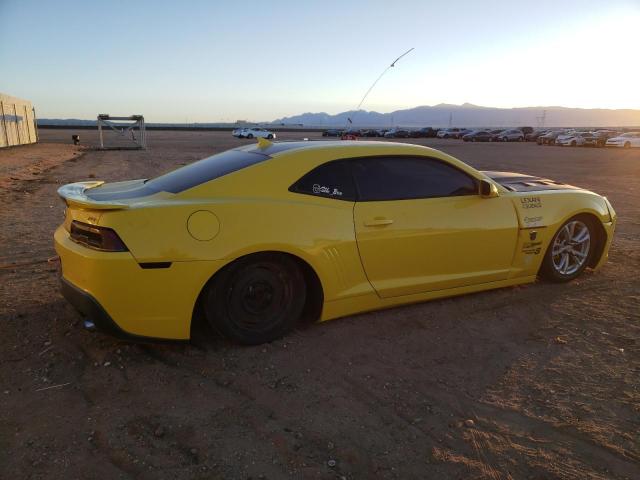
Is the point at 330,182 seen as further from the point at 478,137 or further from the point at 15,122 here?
the point at 478,137

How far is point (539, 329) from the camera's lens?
376 cm

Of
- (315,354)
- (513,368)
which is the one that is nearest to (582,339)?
(513,368)

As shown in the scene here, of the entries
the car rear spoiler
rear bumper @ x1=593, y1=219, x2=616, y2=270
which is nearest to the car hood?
rear bumper @ x1=593, y1=219, x2=616, y2=270

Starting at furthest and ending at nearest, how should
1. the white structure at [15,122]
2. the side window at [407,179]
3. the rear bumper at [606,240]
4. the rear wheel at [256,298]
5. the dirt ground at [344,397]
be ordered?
the white structure at [15,122]
the rear bumper at [606,240]
the side window at [407,179]
the rear wheel at [256,298]
the dirt ground at [344,397]

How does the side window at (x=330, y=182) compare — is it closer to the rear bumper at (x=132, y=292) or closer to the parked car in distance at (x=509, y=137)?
the rear bumper at (x=132, y=292)

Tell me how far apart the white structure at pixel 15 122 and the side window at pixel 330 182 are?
28.1 metres

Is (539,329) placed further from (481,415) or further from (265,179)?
(265,179)

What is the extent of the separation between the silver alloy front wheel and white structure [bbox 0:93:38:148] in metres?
28.8

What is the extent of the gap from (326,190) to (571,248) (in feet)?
9.00

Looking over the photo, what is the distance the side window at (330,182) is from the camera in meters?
3.47

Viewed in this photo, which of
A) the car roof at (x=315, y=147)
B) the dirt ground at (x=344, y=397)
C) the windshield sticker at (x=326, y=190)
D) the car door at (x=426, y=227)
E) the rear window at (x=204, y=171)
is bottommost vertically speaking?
the dirt ground at (x=344, y=397)

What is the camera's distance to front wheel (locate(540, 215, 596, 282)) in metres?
4.61

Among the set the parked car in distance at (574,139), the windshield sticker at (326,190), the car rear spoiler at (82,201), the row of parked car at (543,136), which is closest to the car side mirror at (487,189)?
the windshield sticker at (326,190)

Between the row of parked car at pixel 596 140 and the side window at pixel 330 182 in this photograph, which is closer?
the side window at pixel 330 182
